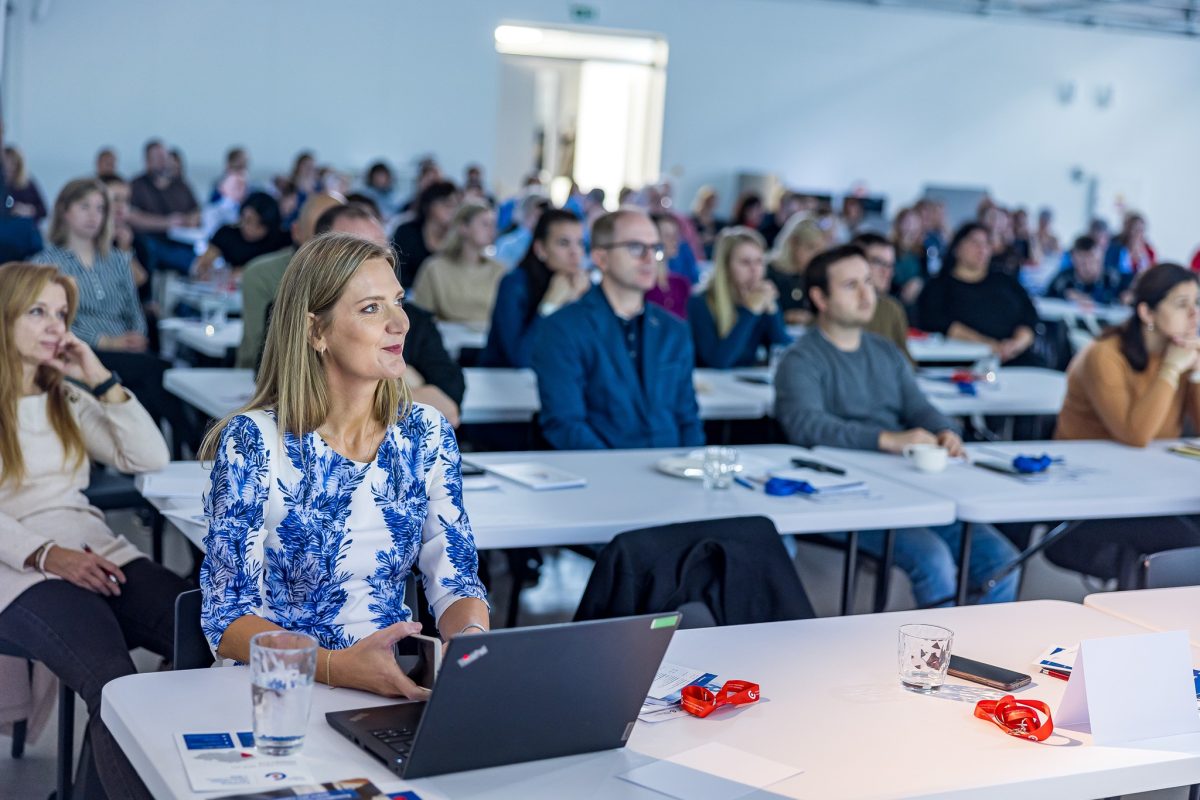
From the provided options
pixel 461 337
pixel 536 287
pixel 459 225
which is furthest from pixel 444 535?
pixel 459 225

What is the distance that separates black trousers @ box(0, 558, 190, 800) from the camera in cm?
249

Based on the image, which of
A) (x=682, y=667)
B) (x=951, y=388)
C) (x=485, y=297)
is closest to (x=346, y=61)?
(x=485, y=297)

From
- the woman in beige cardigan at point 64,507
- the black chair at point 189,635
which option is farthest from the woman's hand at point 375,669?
the woman in beige cardigan at point 64,507

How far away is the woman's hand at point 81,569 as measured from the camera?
267 cm

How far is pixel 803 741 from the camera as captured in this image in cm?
179

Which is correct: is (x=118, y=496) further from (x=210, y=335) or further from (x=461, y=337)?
(x=461, y=337)

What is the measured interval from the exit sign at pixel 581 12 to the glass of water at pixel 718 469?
11728mm

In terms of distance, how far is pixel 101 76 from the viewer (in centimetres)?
1247

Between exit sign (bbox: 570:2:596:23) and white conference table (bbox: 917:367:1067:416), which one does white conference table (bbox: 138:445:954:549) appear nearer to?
white conference table (bbox: 917:367:1067:416)

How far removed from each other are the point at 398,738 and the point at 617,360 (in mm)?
2467

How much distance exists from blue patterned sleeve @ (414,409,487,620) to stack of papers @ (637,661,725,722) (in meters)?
0.44

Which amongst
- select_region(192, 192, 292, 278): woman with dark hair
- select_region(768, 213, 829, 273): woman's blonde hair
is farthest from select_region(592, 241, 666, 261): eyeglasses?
select_region(192, 192, 292, 278): woman with dark hair

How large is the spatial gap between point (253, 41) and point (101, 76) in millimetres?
1451

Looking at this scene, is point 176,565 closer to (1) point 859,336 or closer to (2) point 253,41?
(1) point 859,336
